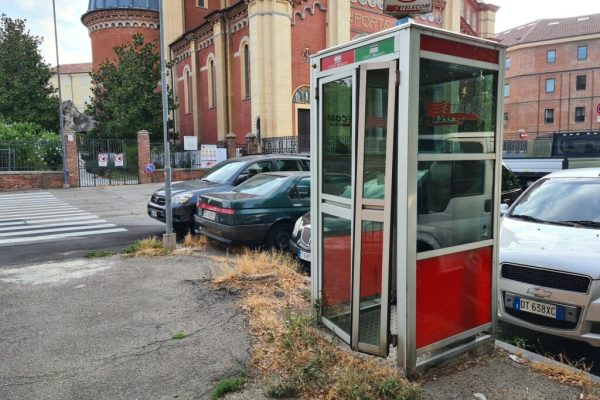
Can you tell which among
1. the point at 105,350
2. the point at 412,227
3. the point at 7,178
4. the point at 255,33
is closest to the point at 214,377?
the point at 105,350

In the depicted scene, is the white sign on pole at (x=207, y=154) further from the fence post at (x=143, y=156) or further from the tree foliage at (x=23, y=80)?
the tree foliage at (x=23, y=80)

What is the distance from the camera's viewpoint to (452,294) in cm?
390

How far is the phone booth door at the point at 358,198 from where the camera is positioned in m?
3.69

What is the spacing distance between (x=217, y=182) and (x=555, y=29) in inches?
2533

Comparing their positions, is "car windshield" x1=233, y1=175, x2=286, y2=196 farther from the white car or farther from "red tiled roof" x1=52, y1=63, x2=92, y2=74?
"red tiled roof" x1=52, y1=63, x2=92, y2=74

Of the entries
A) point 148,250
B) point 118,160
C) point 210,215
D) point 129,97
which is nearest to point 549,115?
point 129,97

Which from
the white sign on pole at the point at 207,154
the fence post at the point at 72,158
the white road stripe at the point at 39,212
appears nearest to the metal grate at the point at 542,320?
the white road stripe at the point at 39,212

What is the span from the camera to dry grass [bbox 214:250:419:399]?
3.38m

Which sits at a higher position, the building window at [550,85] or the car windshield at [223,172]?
the building window at [550,85]

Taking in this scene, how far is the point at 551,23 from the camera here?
210ft

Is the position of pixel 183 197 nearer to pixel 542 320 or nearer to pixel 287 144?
pixel 542 320

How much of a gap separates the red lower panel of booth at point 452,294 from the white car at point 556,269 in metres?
0.70

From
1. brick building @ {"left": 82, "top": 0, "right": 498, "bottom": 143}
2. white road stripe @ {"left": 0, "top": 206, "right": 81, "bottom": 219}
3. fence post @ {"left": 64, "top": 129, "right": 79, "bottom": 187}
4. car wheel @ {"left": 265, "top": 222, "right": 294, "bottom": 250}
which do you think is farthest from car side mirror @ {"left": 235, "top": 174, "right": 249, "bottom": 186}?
brick building @ {"left": 82, "top": 0, "right": 498, "bottom": 143}

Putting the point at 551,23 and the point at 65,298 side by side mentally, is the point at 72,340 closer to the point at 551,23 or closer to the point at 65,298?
the point at 65,298
